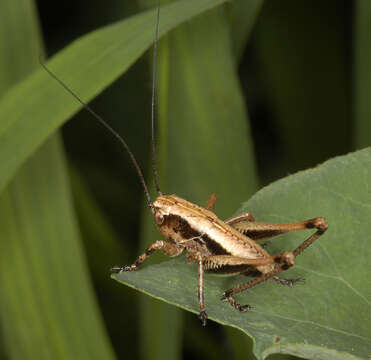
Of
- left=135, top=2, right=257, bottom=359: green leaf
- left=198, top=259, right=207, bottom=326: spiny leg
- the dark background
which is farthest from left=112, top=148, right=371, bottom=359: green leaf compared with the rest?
the dark background

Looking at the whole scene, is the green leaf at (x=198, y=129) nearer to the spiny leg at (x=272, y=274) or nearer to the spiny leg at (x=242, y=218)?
the spiny leg at (x=242, y=218)

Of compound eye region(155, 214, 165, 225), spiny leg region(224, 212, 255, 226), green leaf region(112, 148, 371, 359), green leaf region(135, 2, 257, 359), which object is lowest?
green leaf region(112, 148, 371, 359)

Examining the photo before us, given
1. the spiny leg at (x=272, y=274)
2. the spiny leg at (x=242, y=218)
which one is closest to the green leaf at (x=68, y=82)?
Answer: the spiny leg at (x=242, y=218)

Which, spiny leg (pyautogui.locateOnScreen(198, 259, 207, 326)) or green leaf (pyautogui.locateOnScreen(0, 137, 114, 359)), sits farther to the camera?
green leaf (pyautogui.locateOnScreen(0, 137, 114, 359))

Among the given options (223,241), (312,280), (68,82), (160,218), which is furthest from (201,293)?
(68,82)

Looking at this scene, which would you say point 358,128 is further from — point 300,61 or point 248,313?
point 248,313

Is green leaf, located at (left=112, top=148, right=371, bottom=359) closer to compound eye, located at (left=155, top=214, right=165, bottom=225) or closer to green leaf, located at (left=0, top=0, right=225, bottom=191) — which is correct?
compound eye, located at (left=155, top=214, right=165, bottom=225)

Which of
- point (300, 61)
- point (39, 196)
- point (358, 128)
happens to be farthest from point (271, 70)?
point (39, 196)
